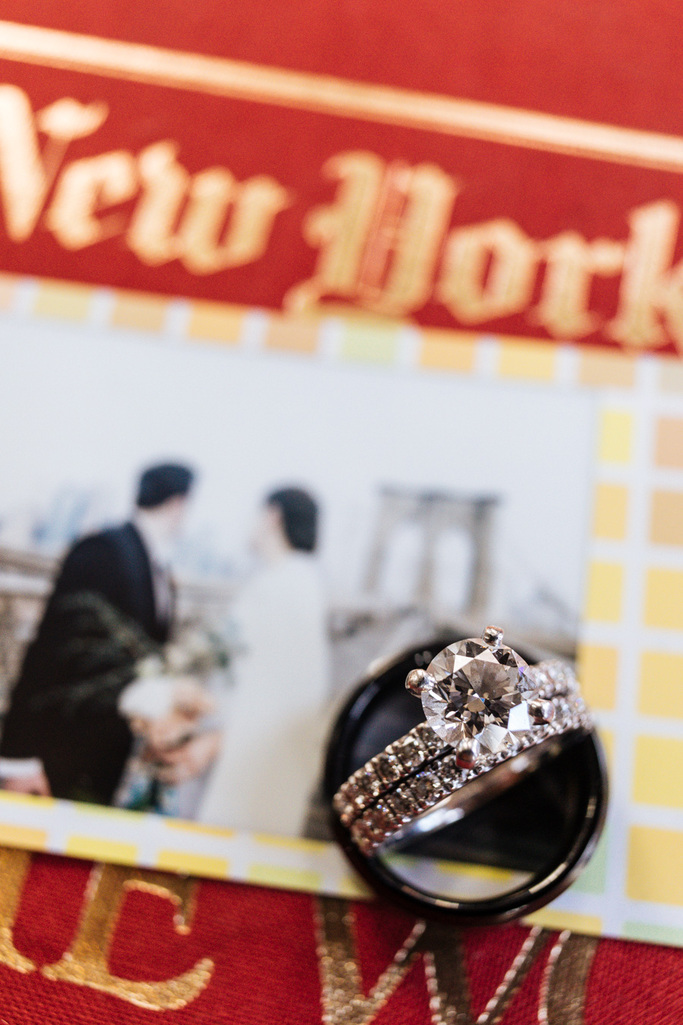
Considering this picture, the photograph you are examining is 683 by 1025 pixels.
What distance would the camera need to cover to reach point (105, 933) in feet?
1.07

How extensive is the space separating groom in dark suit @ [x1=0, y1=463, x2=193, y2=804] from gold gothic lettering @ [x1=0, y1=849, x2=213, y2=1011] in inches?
1.3

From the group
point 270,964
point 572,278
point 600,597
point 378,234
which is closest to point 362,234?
point 378,234

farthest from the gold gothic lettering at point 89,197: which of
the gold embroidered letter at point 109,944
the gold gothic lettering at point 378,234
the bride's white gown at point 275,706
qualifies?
the gold embroidered letter at point 109,944

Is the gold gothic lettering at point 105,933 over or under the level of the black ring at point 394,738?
under

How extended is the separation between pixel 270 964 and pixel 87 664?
0.50 feet

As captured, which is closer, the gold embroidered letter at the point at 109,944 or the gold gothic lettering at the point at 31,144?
the gold embroidered letter at the point at 109,944

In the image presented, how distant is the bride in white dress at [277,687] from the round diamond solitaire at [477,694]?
0.34 ft

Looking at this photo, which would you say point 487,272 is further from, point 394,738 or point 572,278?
point 394,738

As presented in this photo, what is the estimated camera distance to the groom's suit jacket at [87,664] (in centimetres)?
35

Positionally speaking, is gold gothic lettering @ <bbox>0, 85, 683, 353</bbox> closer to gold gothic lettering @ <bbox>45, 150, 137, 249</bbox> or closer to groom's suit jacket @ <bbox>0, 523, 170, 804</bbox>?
gold gothic lettering @ <bbox>45, 150, 137, 249</bbox>

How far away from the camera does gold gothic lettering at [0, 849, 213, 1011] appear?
32 centimetres

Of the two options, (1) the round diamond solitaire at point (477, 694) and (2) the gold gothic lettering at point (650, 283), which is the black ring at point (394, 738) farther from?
(2) the gold gothic lettering at point (650, 283)

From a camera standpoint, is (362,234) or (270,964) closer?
(270,964)

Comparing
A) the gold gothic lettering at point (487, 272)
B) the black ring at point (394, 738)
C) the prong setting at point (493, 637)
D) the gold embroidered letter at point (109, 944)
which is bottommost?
the gold embroidered letter at point (109, 944)
